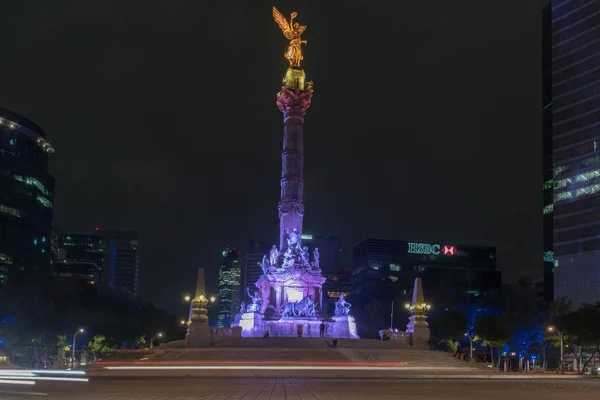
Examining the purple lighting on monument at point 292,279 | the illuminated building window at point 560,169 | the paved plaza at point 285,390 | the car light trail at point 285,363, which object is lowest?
the car light trail at point 285,363

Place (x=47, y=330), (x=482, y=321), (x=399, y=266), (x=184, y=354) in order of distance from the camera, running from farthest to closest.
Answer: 1. (x=399, y=266)
2. (x=482, y=321)
3. (x=47, y=330)
4. (x=184, y=354)

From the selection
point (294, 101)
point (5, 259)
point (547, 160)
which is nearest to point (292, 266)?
point (294, 101)

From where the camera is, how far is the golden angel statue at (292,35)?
296 feet

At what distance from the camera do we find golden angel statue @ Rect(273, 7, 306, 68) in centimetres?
9012

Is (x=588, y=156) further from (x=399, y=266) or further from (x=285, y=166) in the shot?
(x=399, y=266)

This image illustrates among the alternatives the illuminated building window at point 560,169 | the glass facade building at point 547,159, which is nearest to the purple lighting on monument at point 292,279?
the illuminated building window at point 560,169

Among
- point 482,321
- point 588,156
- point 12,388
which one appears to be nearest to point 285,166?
point 482,321

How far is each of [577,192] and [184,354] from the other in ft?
253

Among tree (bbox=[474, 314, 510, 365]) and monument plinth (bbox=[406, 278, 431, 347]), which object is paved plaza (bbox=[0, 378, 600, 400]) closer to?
monument plinth (bbox=[406, 278, 431, 347])

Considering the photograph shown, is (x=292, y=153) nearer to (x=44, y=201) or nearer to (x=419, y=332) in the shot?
(x=419, y=332)

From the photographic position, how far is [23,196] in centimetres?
13375

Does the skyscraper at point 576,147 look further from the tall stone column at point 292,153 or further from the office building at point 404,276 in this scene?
the office building at point 404,276

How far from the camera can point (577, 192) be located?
115 metres

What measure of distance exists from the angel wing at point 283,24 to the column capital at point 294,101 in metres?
6.71
